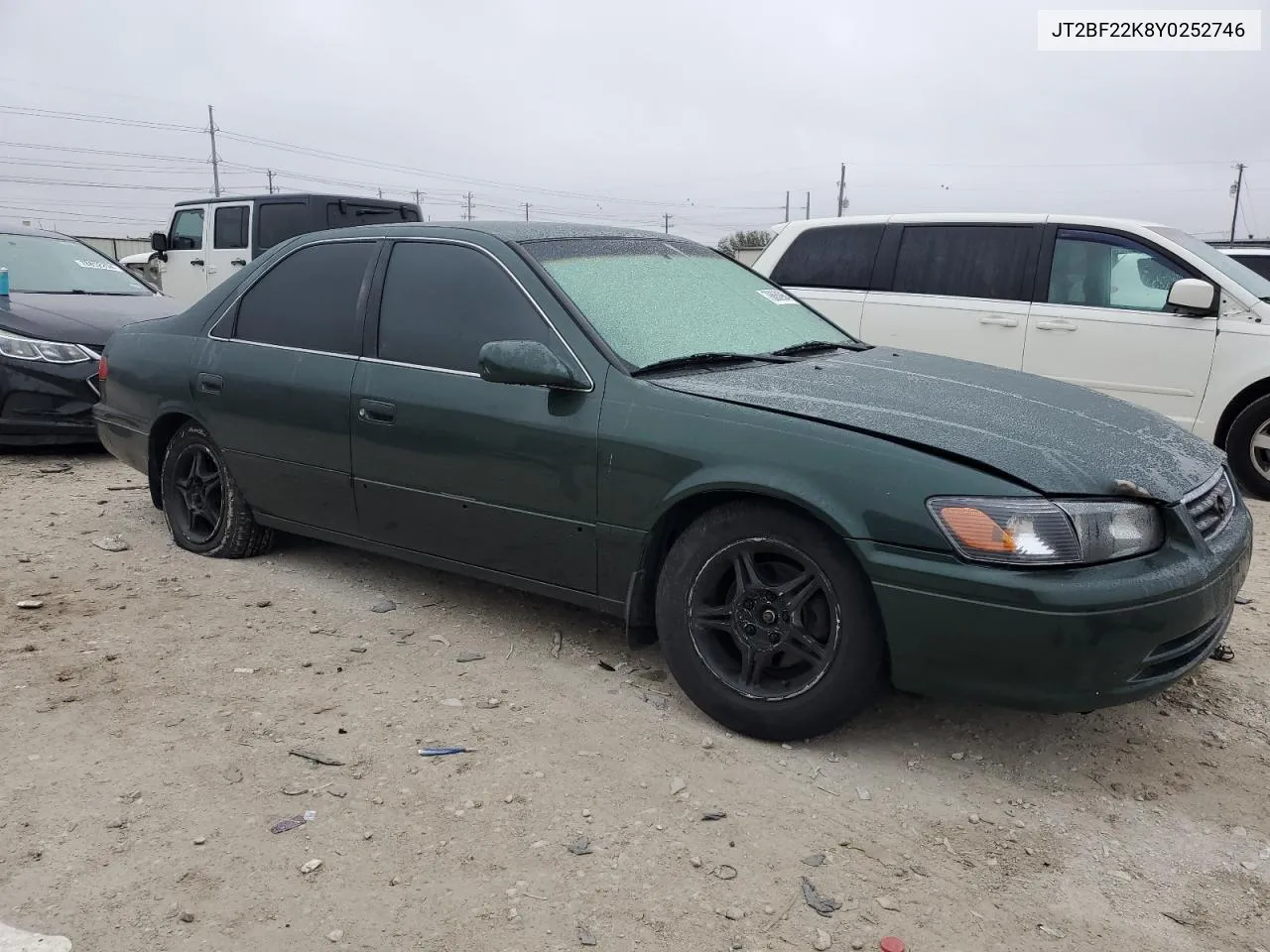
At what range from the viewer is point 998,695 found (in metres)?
2.80

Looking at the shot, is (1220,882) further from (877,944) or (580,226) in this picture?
(580,226)

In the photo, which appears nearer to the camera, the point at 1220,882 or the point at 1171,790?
the point at 1220,882

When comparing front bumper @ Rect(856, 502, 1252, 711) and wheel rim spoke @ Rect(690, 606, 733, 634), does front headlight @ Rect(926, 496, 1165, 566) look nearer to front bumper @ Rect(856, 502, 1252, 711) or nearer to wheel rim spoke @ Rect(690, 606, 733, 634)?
front bumper @ Rect(856, 502, 1252, 711)

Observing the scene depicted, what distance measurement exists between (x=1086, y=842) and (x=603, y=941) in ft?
4.35

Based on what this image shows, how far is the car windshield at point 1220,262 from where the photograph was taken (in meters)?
6.54

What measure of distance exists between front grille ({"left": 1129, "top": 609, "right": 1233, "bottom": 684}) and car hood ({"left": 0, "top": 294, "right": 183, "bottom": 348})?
6.81 meters

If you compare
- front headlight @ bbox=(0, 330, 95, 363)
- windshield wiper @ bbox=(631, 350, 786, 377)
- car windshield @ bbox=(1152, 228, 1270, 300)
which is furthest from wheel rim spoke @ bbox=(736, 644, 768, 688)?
front headlight @ bbox=(0, 330, 95, 363)

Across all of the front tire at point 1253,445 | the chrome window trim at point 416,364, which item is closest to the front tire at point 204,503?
the chrome window trim at point 416,364

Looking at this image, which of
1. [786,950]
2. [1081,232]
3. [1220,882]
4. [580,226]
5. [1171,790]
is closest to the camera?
[786,950]

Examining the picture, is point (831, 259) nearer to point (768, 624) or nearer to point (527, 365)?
point (527, 365)

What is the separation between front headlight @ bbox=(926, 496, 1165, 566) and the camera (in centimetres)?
271

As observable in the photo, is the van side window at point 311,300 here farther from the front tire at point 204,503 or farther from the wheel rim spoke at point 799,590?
the wheel rim spoke at point 799,590

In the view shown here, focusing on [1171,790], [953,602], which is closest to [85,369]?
[953,602]

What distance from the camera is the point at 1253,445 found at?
6.42 metres
